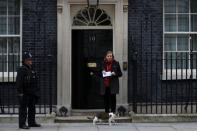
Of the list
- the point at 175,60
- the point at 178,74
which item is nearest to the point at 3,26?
the point at 175,60

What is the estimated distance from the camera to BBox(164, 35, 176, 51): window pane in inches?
567

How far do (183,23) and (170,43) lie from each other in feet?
2.20

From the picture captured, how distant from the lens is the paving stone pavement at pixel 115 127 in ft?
39.9

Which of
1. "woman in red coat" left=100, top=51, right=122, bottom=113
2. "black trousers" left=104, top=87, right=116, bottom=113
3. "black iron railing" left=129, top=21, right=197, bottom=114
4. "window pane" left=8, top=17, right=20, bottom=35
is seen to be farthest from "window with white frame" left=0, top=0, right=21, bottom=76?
"black iron railing" left=129, top=21, right=197, bottom=114

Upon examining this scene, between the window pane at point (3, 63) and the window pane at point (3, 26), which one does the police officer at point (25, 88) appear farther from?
the window pane at point (3, 26)

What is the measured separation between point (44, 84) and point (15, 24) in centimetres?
187

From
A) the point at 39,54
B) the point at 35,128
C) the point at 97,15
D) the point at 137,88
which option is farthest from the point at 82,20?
the point at 35,128

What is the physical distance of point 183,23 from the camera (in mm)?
14469

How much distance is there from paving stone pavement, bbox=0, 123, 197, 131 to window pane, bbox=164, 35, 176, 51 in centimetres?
251

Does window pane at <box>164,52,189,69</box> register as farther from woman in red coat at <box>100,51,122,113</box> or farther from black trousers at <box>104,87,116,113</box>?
black trousers at <box>104,87,116,113</box>

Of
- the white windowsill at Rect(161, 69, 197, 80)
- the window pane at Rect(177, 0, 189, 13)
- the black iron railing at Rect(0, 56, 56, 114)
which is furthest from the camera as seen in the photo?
the window pane at Rect(177, 0, 189, 13)

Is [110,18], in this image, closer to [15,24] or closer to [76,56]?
[76,56]

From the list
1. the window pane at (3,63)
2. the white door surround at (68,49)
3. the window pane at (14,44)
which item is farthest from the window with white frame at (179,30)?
the window pane at (3,63)

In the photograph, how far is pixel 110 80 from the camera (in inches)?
516
